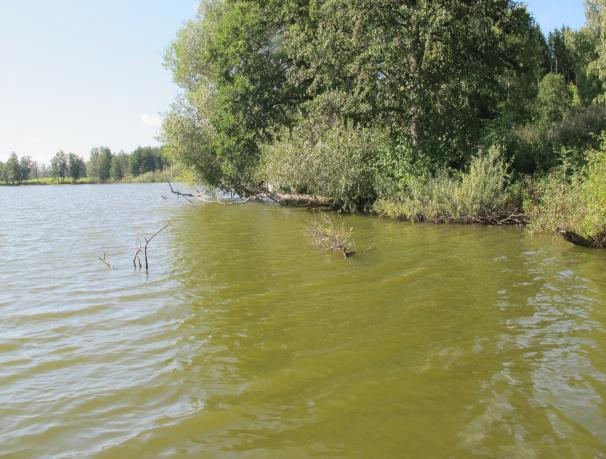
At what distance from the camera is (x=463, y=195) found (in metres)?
17.2

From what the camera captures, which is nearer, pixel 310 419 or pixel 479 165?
pixel 310 419

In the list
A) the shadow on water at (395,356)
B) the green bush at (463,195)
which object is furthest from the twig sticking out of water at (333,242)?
the green bush at (463,195)

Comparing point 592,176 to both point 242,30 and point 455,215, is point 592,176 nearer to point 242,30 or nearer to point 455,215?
point 455,215

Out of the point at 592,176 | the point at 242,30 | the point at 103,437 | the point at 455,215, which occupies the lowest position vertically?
the point at 103,437

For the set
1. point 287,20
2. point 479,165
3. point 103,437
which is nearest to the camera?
point 103,437

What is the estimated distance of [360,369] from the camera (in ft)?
19.5

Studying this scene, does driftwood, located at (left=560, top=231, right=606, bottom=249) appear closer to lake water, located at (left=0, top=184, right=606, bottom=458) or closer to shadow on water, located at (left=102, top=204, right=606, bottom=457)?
lake water, located at (left=0, top=184, right=606, bottom=458)

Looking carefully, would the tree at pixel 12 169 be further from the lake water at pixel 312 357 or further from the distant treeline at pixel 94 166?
the lake water at pixel 312 357

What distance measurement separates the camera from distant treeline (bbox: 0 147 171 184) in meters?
127

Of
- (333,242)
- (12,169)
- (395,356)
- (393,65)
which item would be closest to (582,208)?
(333,242)

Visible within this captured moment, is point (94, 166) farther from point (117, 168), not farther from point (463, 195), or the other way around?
point (463, 195)

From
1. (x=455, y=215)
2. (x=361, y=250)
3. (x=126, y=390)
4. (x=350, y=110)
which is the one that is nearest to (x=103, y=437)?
(x=126, y=390)

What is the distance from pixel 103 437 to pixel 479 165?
15581 mm

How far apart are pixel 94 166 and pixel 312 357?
14892cm
